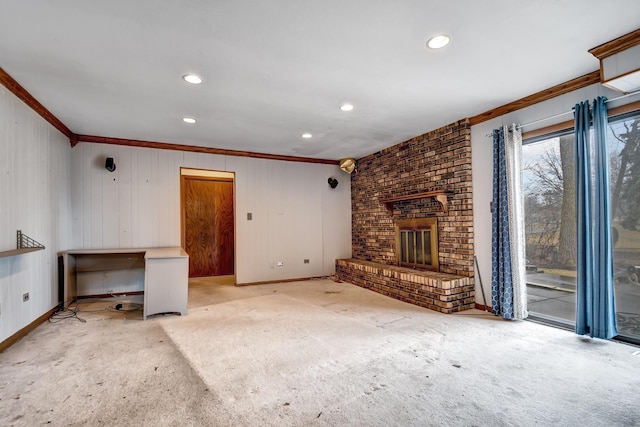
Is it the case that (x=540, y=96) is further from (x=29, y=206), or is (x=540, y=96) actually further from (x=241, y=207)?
(x=29, y=206)

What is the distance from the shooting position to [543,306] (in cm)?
388

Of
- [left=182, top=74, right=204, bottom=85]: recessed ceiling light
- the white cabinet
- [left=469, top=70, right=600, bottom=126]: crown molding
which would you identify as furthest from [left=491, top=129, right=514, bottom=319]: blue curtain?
the white cabinet

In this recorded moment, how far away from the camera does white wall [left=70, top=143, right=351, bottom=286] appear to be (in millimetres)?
4867

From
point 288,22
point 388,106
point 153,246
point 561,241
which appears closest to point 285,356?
point 288,22

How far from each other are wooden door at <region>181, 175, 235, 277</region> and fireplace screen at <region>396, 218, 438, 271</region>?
3.72m

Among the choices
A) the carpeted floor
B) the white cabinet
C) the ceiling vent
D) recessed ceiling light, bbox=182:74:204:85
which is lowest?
the carpeted floor

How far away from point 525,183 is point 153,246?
5438 millimetres

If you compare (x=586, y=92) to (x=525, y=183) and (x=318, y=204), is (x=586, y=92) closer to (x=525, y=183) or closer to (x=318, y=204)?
(x=525, y=183)

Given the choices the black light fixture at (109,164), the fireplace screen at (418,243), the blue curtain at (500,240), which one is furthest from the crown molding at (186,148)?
the blue curtain at (500,240)

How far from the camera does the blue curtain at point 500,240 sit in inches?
141

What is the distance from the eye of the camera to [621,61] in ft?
8.00

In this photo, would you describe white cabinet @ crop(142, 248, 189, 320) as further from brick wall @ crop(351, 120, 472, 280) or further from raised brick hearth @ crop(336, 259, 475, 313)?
brick wall @ crop(351, 120, 472, 280)

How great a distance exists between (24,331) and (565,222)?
573cm

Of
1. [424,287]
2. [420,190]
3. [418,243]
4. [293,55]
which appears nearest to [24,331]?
[293,55]
